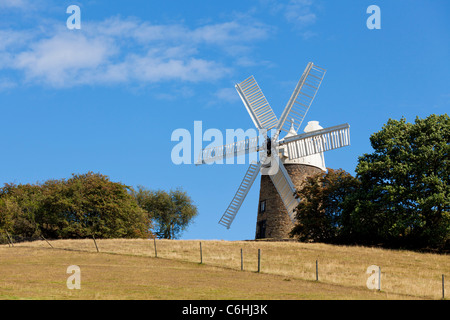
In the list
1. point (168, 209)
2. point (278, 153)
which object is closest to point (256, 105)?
point (278, 153)

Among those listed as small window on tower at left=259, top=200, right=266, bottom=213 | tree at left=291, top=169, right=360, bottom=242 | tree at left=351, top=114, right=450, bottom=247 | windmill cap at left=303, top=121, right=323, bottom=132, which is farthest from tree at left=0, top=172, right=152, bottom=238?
tree at left=351, top=114, right=450, bottom=247

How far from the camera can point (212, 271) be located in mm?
31812

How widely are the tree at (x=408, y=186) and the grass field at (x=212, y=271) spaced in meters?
2.69

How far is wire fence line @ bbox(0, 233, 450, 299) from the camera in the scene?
97.8 ft

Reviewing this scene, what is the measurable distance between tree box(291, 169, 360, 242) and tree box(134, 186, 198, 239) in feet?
138

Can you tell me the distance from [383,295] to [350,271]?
8.68 metres

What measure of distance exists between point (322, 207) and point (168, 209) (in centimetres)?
4473

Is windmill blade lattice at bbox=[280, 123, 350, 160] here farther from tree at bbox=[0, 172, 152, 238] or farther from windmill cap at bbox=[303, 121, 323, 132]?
tree at bbox=[0, 172, 152, 238]

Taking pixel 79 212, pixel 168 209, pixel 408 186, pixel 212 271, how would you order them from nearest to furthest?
1. pixel 212 271
2. pixel 408 186
3. pixel 79 212
4. pixel 168 209

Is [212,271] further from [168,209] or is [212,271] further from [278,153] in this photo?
[168,209]

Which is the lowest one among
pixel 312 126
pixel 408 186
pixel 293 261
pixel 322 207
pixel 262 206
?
pixel 293 261
